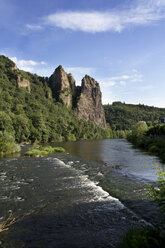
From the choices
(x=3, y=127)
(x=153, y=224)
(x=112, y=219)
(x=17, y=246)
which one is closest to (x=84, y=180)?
(x=112, y=219)

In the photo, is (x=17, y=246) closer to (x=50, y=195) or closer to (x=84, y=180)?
(x=50, y=195)

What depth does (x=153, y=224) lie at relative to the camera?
32.2 feet

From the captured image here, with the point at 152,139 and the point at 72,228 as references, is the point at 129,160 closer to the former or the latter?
the point at 152,139

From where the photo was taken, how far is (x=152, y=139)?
49844 millimetres

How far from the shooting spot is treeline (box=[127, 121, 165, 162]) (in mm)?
40281

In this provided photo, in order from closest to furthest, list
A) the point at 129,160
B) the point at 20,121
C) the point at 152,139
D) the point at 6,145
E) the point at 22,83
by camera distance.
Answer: the point at 129,160, the point at 6,145, the point at 152,139, the point at 20,121, the point at 22,83

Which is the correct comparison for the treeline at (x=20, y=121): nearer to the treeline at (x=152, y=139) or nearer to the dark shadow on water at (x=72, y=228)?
the dark shadow on water at (x=72, y=228)

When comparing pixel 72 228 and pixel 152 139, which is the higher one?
pixel 152 139

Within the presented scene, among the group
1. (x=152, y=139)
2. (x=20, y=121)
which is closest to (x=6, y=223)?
(x=152, y=139)

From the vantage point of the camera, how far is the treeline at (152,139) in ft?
132

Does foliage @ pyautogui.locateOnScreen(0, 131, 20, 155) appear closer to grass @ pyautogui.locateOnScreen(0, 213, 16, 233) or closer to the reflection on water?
the reflection on water

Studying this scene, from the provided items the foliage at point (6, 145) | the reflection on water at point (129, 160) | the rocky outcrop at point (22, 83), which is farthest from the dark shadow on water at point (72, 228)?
the rocky outcrop at point (22, 83)

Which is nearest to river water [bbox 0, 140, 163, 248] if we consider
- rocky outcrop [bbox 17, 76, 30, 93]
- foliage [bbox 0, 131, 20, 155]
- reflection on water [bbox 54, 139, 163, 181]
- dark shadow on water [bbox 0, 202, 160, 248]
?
dark shadow on water [bbox 0, 202, 160, 248]

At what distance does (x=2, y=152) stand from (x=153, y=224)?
34208mm
